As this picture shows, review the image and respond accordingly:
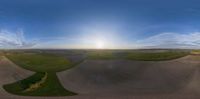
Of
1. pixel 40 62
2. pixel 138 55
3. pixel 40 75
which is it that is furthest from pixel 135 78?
pixel 40 62

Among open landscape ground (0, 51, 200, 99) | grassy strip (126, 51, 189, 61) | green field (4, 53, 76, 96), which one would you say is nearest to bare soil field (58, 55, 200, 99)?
open landscape ground (0, 51, 200, 99)

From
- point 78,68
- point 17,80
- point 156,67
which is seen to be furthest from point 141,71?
point 17,80

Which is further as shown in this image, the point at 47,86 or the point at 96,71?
the point at 96,71

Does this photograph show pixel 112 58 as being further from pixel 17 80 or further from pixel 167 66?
pixel 17 80

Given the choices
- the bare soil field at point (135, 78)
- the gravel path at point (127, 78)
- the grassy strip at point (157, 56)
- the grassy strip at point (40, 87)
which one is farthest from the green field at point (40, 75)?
the grassy strip at point (157, 56)

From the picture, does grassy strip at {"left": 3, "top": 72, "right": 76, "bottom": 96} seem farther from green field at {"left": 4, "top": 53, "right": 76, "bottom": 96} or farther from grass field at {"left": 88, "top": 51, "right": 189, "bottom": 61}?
grass field at {"left": 88, "top": 51, "right": 189, "bottom": 61}

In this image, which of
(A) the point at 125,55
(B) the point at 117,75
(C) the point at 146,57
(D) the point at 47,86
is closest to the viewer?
(D) the point at 47,86

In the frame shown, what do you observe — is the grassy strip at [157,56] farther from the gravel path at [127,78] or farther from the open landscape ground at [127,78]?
the gravel path at [127,78]
